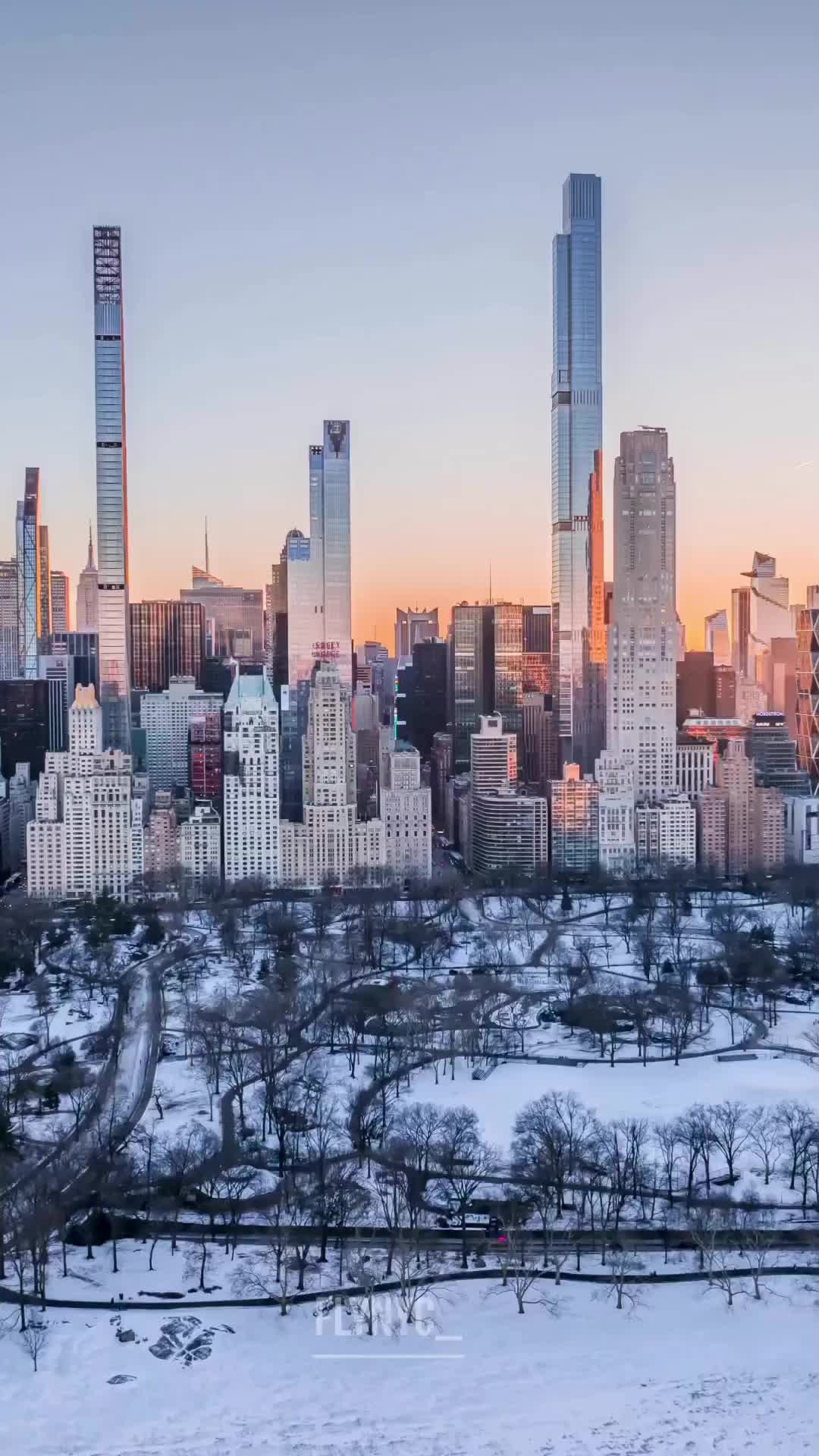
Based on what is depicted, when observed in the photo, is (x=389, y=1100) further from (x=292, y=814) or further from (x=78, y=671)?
(x=78, y=671)

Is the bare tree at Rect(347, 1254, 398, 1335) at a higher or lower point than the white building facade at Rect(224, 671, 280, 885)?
lower

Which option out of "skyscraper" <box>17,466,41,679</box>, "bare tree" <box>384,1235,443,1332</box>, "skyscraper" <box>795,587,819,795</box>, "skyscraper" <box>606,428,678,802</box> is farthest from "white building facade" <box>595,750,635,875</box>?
"skyscraper" <box>17,466,41,679</box>

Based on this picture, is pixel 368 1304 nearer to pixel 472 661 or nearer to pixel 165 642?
pixel 472 661

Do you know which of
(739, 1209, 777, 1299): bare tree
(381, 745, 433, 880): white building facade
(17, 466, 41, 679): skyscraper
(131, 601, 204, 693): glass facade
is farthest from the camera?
(17, 466, 41, 679): skyscraper

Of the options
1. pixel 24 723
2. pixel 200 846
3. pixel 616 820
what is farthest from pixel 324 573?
pixel 616 820

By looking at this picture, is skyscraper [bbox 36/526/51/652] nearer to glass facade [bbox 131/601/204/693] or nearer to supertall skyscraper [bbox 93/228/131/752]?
glass facade [bbox 131/601/204/693]

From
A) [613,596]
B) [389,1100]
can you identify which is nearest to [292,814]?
[613,596]
